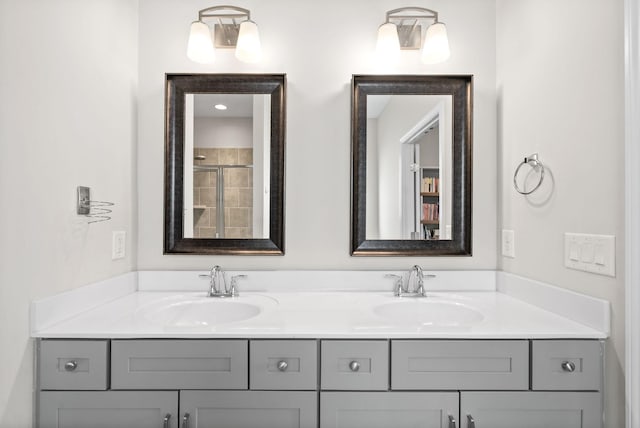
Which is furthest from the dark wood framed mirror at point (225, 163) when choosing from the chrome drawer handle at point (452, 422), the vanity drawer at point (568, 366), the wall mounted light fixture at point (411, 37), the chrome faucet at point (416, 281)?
the vanity drawer at point (568, 366)

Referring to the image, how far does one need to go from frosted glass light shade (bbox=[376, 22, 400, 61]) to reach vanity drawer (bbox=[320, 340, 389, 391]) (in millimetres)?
1256

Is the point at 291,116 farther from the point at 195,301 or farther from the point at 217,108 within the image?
the point at 195,301

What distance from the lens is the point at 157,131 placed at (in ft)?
5.85

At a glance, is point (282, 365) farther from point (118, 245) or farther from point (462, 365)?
point (118, 245)

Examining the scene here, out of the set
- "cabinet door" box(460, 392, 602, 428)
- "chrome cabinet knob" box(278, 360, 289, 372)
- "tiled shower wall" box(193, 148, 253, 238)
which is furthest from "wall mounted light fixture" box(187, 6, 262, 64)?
"cabinet door" box(460, 392, 602, 428)

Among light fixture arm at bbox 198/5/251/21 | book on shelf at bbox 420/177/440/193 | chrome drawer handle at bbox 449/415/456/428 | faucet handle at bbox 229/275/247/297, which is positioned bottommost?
chrome drawer handle at bbox 449/415/456/428

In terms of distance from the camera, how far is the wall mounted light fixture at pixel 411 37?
171 centimetres

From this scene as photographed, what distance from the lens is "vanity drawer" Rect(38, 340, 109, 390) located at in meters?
1.16

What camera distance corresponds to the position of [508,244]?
171 centimetres

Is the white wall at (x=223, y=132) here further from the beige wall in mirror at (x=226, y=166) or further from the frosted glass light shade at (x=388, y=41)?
the frosted glass light shade at (x=388, y=41)

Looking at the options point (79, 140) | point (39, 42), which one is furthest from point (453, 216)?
point (39, 42)

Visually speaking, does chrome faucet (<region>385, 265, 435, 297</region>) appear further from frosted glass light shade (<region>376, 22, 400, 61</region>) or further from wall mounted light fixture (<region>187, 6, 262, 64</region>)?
wall mounted light fixture (<region>187, 6, 262, 64</region>)

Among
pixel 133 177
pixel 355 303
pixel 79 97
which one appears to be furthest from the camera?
pixel 133 177

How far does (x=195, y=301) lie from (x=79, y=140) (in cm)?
76
